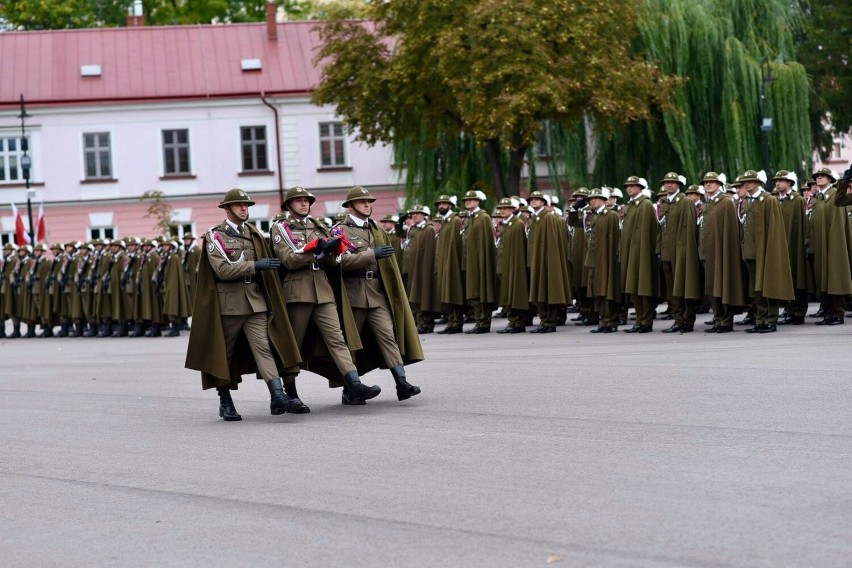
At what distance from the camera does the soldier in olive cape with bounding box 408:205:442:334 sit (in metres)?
25.4

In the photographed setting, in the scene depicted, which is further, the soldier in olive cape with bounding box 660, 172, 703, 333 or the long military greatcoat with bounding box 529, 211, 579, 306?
the long military greatcoat with bounding box 529, 211, 579, 306

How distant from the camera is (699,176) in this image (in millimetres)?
36219

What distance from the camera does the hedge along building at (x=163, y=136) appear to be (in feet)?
173

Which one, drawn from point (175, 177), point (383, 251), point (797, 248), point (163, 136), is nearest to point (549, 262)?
point (797, 248)

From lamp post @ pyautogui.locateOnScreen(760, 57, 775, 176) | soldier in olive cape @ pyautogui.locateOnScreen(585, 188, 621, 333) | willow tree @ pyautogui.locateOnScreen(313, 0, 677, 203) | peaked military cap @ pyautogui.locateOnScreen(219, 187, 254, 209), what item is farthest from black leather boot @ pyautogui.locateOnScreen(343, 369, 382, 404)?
lamp post @ pyautogui.locateOnScreen(760, 57, 775, 176)

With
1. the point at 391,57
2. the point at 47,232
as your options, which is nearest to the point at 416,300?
the point at 391,57

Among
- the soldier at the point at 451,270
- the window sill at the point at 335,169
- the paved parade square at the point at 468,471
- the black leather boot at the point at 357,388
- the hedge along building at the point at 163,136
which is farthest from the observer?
the window sill at the point at 335,169

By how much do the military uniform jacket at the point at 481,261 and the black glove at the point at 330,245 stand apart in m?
11.1

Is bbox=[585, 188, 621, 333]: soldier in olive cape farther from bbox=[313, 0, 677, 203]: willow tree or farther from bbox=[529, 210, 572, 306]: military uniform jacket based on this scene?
bbox=[313, 0, 677, 203]: willow tree

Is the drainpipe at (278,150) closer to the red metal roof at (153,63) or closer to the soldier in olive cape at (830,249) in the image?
the red metal roof at (153,63)

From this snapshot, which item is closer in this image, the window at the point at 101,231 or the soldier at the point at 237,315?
the soldier at the point at 237,315

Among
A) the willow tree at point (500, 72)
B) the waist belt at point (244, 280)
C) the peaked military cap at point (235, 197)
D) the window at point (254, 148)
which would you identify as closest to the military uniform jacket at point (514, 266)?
the waist belt at point (244, 280)

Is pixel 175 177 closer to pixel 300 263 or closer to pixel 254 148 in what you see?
pixel 254 148

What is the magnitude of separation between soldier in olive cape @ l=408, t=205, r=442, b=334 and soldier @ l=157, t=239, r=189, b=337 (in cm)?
530
